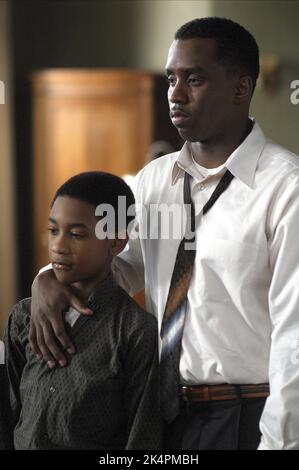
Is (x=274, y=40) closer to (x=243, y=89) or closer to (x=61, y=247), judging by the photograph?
(x=243, y=89)

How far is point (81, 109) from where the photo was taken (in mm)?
4219

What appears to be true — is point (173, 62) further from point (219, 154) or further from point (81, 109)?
point (81, 109)

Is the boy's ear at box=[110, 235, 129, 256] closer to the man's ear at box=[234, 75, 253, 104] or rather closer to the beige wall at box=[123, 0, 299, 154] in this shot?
the man's ear at box=[234, 75, 253, 104]

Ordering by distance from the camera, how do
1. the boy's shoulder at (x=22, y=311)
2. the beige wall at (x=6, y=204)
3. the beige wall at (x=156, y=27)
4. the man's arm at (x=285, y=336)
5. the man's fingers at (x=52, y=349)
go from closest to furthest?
the man's arm at (x=285, y=336), the man's fingers at (x=52, y=349), the boy's shoulder at (x=22, y=311), the beige wall at (x=156, y=27), the beige wall at (x=6, y=204)

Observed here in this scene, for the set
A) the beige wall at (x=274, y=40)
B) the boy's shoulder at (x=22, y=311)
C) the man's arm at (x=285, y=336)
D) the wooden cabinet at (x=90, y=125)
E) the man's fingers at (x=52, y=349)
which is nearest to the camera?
the man's arm at (x=285, y=336)

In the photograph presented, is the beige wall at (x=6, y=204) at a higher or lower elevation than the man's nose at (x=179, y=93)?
lower

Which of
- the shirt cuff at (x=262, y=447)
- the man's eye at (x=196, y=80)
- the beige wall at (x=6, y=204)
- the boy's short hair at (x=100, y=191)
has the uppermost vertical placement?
the man's eye at (x=196, y=80)

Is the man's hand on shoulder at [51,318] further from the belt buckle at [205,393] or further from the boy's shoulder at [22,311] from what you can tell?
the belt buckle at [205,393]

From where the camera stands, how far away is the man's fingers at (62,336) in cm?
136

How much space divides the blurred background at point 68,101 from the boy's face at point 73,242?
2.56 meters

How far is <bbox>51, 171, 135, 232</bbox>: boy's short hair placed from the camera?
1408 millimetres

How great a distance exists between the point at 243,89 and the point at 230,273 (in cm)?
34

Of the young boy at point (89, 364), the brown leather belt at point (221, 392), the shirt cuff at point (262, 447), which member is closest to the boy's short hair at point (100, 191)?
the young boy at point (89, 364)
